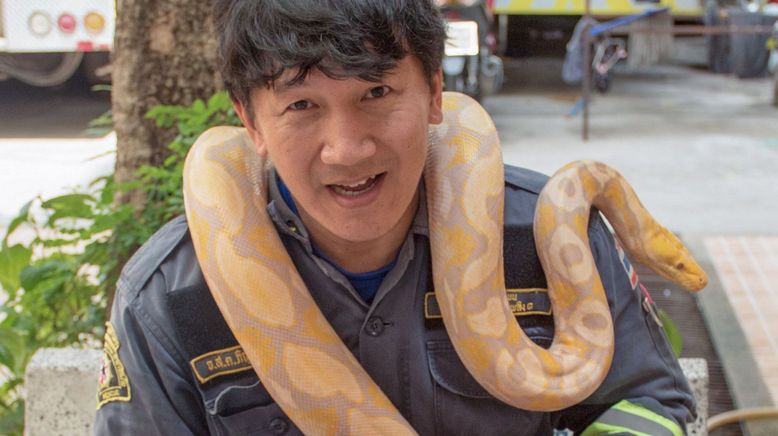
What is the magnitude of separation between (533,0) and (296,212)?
1078 centimetres

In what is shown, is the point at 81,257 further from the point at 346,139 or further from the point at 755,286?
the point at 755,286

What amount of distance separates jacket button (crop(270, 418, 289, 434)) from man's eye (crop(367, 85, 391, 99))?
29.1 inches

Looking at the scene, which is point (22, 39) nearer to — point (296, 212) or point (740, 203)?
point (740, 203)

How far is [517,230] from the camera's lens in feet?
6.97

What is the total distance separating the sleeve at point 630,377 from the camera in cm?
198

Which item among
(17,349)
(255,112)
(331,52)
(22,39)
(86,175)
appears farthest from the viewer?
(22,39)

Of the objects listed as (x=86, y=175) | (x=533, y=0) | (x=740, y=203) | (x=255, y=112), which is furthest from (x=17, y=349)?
(x=533, y=0)

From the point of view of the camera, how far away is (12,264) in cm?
333

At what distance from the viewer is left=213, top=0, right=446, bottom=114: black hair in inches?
67.2

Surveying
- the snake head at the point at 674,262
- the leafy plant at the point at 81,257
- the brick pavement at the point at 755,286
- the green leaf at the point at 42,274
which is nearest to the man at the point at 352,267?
the snake head at the point at 674,262

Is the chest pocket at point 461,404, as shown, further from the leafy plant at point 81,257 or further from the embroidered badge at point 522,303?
the leafy plant at point 81,257

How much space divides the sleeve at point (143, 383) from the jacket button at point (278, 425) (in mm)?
172

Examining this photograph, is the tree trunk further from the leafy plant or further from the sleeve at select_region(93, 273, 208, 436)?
the sleeve at select_region(93, 273, 208, 436)

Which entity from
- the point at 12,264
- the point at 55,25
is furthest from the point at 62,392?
the point at 55,25
